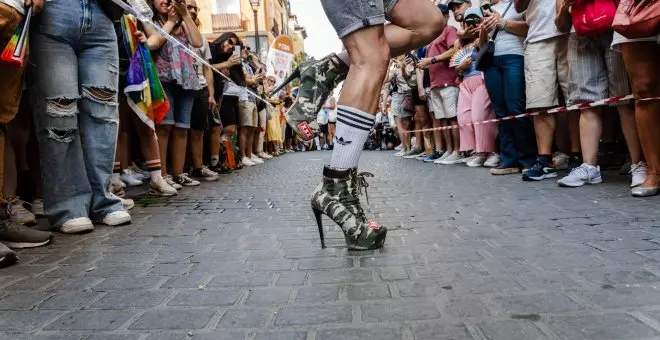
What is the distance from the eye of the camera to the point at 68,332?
1491 mm

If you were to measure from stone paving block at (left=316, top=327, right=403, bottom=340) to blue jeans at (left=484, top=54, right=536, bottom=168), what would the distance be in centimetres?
456

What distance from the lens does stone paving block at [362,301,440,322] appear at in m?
1.49

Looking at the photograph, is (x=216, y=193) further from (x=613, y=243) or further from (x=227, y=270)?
(x=613, y=243)

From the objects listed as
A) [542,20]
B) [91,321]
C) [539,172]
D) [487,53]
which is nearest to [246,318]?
[91,321]

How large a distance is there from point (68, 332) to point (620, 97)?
4052 millimetres

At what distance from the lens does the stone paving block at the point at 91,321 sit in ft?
4.99

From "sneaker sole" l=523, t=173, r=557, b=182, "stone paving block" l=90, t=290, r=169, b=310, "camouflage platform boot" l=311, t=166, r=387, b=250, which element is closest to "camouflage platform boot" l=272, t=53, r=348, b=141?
"camouflage platform boot" l=311, t=166, r=387, b=250

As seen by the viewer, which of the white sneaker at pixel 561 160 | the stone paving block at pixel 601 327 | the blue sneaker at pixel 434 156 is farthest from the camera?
the blue sneaker at pixel 434 156

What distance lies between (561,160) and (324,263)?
459 centimetres

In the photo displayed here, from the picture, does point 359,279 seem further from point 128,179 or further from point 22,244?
point 128,179

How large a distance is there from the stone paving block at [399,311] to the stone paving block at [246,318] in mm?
301

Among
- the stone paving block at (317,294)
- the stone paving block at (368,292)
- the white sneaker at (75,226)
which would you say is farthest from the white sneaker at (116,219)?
the stone paving block at (368,292)

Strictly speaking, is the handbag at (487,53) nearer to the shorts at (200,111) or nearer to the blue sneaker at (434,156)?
the shorts at (200,111)

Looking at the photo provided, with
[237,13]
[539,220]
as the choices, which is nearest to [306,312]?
[539,220]
